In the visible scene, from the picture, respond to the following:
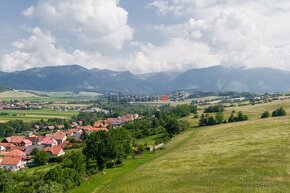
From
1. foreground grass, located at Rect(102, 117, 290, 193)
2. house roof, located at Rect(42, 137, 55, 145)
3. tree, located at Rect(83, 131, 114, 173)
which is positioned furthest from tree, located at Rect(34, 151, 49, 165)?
foreground grass, located at Rect(102, 117, 290, 193)

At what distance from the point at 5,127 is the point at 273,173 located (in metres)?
156

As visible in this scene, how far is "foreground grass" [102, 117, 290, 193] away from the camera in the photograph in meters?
50.9

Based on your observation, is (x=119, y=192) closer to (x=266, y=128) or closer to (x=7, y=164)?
(x=266, y=128)

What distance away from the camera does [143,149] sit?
100875mm

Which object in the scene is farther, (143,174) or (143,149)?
(143,149)

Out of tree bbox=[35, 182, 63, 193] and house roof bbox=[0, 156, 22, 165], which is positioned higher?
tree bbox=[35, 182, 63, 193]

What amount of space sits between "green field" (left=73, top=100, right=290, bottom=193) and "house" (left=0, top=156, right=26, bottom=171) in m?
38.5

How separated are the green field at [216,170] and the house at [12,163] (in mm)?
38549

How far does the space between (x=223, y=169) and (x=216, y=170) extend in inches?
45.3

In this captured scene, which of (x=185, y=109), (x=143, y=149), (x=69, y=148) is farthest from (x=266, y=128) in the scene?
(x=185, y=109)

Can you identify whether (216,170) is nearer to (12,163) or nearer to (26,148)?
(12,163)

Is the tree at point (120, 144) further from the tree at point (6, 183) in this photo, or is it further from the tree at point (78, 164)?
the tree at point (6, 183)

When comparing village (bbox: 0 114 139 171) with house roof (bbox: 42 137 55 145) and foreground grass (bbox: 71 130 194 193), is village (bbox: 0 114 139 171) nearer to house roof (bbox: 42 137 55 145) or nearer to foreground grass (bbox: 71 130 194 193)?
house roof (bbox: 42 137 55 145)

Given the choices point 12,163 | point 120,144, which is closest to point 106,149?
point 120,144
